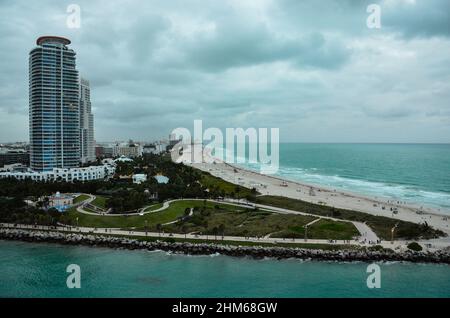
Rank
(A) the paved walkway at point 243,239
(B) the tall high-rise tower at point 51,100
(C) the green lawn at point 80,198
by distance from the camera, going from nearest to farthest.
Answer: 1. (A) the paved walkway at point 243,239
2. (C) the green lawn at point 80,198
3. (B) the tall high-rise tower at point 51,100

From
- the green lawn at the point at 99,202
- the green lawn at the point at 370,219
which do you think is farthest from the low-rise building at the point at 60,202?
the green lawn at the point at 370,219

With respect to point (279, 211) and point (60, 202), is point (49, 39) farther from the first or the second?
point (279, 211)

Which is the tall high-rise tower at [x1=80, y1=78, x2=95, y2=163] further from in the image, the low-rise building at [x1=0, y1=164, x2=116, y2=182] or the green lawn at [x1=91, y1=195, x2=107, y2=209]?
the green lawn at [x1=91, y1=195, x2=107, y2=209]

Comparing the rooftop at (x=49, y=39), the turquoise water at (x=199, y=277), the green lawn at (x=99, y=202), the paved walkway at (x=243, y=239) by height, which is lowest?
the turquoise water at (x=199, y=277)

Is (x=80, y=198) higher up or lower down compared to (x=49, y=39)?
lower down

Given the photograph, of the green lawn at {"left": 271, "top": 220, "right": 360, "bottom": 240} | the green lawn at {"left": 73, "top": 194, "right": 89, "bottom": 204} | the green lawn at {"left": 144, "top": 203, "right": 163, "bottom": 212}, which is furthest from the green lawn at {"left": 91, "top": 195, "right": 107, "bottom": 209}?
the green lawn at {"left": 271, "top": 220, "right": 360, "bottom": 240}

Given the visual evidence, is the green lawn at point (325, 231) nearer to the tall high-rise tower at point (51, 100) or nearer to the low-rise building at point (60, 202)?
the low-rise building at point (60, 202)

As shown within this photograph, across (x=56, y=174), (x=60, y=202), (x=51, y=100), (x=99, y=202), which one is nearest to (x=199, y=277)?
(x=99, y=202)
